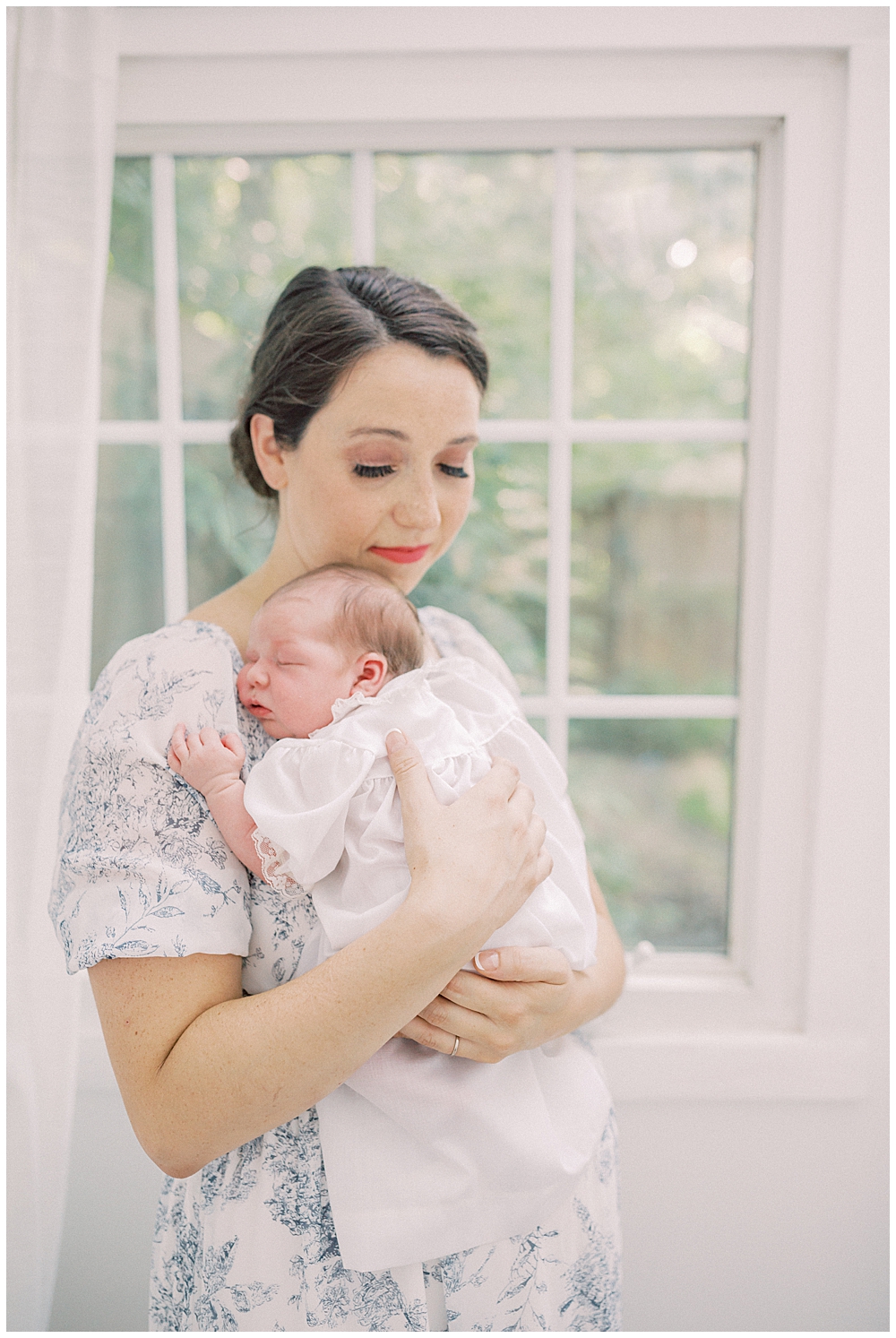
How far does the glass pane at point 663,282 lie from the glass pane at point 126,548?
3.01 feet

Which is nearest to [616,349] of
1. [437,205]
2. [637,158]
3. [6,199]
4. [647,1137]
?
[637,158]

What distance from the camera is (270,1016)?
2.57ft

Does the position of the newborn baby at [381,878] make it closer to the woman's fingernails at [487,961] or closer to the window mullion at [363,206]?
the woman's fingernails at [487,961]

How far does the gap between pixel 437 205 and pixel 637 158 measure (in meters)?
0.41

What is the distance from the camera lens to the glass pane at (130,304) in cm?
154

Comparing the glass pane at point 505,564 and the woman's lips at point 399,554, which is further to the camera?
the glass pane at point 505,564

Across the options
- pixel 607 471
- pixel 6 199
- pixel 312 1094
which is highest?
pixel 6 199

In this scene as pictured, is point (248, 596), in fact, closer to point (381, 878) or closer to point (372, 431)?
point (372, 431)

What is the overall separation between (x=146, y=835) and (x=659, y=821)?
125 cm

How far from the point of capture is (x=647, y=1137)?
156 cm

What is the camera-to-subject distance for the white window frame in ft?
4.51

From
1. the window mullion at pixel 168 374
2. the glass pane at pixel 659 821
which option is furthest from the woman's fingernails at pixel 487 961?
the window mullion at pixel 168 374

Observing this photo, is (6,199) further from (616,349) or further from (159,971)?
(159,971)

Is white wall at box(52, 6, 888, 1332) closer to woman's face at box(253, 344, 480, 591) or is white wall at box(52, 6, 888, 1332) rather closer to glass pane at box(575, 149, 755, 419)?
glass pane at box(575, 149, 755, 419)
